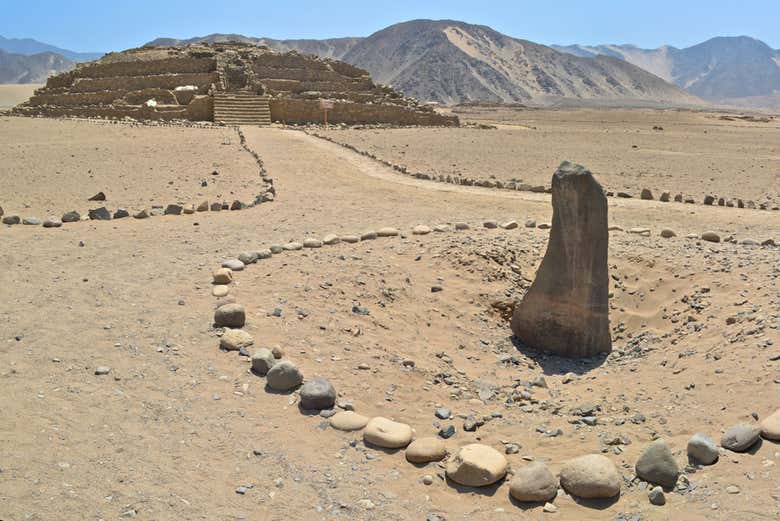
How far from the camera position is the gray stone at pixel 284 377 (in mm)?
5105

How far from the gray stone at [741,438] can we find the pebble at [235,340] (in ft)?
12.1

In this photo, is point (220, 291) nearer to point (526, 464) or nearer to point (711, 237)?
point (526, 464)

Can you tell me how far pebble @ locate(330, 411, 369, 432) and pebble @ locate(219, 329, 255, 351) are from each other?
1.39 m

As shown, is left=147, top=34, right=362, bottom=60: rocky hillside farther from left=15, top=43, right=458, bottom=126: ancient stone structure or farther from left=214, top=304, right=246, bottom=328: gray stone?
left=214, top=304, right=246, bottom=328: gray stone

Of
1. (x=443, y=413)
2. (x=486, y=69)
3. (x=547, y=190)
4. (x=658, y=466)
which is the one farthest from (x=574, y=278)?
(x=486, y=69)

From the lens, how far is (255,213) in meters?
11.2

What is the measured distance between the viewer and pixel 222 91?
32438 mm

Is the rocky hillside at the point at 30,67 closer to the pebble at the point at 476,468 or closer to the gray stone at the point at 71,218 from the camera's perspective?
the gray stone at the point at 71,218

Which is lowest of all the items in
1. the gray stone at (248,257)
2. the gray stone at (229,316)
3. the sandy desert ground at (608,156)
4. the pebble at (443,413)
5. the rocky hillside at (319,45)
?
the pebble at (443,413)

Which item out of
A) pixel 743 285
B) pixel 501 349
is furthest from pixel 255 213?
pixel 743 285

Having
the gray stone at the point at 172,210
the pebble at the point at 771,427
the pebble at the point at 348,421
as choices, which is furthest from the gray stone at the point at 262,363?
the gray stone at the point at 172,210

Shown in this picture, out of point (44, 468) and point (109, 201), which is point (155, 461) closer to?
point (44, 468)

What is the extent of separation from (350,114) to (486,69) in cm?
9008

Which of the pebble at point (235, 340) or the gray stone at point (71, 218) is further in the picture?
the gray stone at point (71, 218)
